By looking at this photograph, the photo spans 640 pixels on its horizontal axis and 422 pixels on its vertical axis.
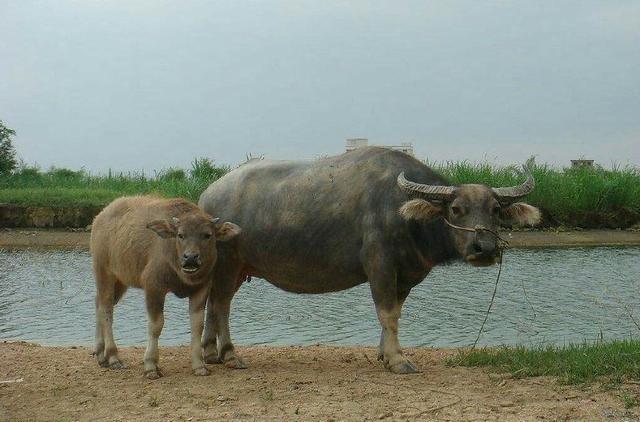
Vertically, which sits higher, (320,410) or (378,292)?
(378,292)

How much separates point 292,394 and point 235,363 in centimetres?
129

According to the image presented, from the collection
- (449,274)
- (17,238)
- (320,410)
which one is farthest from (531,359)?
(17,238)

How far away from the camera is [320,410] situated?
5402 millimetres

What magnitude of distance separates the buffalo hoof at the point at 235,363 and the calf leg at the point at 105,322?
0.93 metres

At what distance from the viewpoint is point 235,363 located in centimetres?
705

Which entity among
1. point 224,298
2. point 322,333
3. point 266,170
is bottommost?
point 322,333

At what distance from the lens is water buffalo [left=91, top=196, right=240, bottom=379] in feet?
21.1

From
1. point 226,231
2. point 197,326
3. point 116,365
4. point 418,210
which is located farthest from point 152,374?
point 418,210

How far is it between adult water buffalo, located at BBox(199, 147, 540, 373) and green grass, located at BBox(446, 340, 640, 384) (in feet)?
2.39

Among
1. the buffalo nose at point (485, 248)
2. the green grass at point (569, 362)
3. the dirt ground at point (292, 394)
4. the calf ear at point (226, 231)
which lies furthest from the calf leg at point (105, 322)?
the buffalo nose at point (485, 248)

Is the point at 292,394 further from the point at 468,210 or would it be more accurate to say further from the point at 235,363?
the point at 468,210

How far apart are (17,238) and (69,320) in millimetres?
9902

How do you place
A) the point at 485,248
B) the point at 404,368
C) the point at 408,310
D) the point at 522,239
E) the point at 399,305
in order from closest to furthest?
1. the point at 485,248
2. the point at 404,368
3. the point at 399,305
4. the point at 408,310
5. the point at 522,239

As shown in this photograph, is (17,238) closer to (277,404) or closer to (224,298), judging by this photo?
(224,298)
